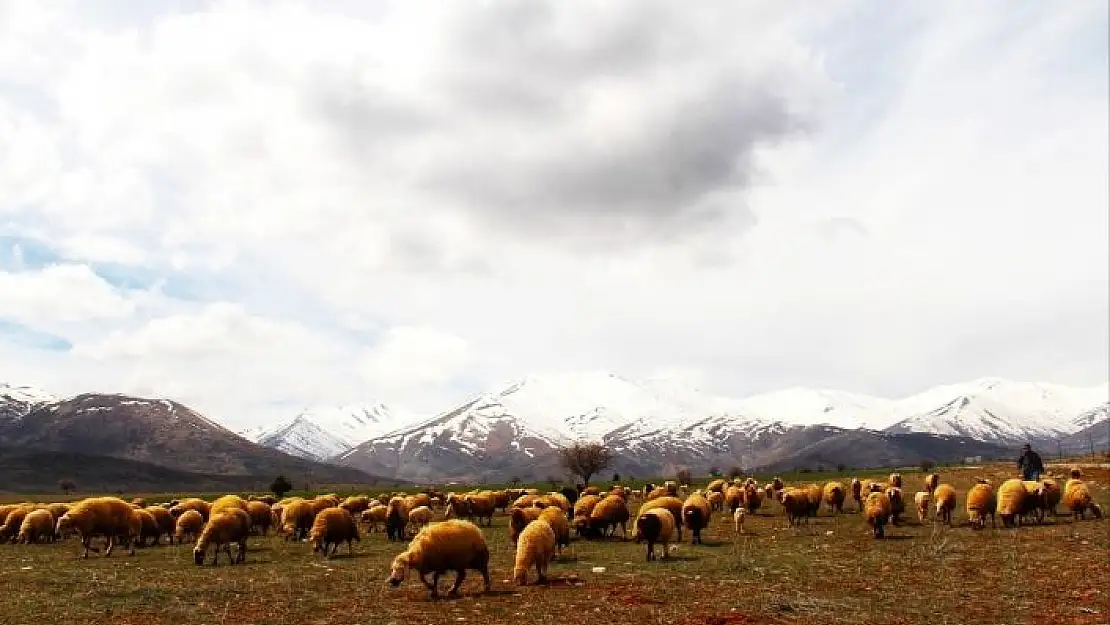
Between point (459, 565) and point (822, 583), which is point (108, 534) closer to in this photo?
point (459, 565)

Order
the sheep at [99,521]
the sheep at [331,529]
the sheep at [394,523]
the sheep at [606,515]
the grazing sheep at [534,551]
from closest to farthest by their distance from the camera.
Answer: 1. the grazing sheep at [534,551]
2. the sheep at [331,529]
3. the sheep at [99,521]
4. the sheep at [606,515]
5. the sheep at [394,523]

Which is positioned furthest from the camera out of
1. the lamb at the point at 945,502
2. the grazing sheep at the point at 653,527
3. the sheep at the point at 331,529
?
the lamb at the point at 945,502

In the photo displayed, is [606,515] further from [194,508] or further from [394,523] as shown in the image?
[194,508]

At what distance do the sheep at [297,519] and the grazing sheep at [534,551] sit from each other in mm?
19128

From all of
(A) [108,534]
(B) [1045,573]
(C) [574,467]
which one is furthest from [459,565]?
(C) [574,467]

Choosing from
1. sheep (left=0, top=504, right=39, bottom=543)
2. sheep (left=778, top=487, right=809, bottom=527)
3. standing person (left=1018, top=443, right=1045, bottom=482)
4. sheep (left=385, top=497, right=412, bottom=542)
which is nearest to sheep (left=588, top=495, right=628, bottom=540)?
sheep (left=385, top=497, right=412, bottom=542)

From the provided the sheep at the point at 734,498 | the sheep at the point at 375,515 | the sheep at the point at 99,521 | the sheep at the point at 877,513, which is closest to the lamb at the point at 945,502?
the sheep at the point at 877,513

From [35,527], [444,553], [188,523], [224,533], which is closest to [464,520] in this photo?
[444,553]

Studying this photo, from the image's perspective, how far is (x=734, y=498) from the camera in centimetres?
5056

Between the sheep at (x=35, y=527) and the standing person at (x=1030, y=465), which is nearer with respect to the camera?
the sheep at (x=35, y=527)

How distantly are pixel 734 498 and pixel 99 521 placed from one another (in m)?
37.8

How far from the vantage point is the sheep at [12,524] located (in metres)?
41.8

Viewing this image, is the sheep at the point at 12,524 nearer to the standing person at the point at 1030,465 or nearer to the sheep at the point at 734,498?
the sheep at the point at 734,498

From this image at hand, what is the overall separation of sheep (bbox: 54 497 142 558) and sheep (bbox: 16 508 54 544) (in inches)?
270
